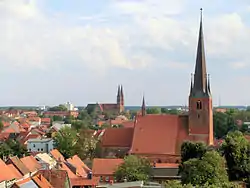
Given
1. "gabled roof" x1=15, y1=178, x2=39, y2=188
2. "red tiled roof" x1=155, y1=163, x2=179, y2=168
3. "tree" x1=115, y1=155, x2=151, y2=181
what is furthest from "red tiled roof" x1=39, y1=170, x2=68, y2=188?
"red tiled roof" x1=155, y1=163, x2=179, y2=168

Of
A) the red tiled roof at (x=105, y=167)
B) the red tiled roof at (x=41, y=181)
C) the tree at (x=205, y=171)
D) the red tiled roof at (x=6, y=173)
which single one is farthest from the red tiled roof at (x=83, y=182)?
the tree at (x=205, y=171)

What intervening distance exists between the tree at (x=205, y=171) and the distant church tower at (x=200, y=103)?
19.4 meters

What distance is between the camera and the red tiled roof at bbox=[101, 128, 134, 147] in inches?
2990

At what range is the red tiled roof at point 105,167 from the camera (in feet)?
205

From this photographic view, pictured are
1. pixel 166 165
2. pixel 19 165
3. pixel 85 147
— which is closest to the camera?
pixel 19 165

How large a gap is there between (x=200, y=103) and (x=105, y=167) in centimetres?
1516

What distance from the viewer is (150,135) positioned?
236ft

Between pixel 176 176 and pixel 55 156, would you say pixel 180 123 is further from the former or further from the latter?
pixel 55 156

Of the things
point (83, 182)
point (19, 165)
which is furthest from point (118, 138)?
point (19, 165)

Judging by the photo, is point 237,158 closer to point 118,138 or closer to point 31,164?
point 31,164

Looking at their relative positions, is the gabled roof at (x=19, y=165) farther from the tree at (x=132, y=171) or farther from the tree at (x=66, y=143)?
the tree at (x=66, y=143)

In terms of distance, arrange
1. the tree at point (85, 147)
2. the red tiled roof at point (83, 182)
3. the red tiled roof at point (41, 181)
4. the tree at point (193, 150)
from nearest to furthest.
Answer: the red tiled roof at point (41, 181) < the red tiled roof at point (83, 182) < the tree at point (193, 150) < the tree at point (85, 147)

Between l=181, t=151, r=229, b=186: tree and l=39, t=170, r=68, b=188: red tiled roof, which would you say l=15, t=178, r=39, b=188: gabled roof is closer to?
l=39, t=170, r=68, b=188: red tiled roof

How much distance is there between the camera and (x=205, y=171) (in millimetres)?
48000
